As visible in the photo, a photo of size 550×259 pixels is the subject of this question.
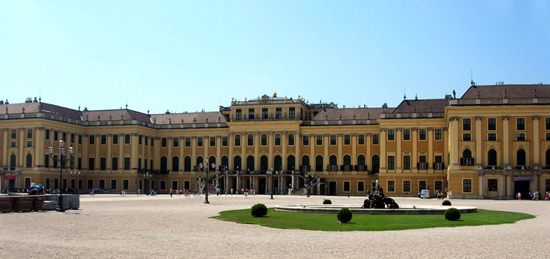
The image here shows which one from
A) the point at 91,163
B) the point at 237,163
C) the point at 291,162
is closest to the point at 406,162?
the point at 291,162

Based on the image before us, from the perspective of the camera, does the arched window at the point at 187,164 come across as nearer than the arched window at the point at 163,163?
Yes

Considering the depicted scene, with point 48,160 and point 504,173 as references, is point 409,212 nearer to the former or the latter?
point 504,173

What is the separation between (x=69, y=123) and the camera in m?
85.7

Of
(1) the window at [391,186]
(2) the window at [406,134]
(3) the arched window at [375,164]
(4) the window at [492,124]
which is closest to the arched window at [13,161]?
(3) the arched window at [375,164]

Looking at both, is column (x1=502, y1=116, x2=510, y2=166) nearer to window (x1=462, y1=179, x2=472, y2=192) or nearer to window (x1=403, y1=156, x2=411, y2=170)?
window (x1=462, y1=179, x2=472, y2=192)

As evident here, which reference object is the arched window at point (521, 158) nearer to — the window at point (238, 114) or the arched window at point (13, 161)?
the window at point (238, 114)

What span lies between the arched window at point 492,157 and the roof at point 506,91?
585 cm

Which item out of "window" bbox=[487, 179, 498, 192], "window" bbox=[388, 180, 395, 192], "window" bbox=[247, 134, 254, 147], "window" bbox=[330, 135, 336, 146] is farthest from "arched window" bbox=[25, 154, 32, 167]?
"window" bbox=[487, 179, 498, 192]

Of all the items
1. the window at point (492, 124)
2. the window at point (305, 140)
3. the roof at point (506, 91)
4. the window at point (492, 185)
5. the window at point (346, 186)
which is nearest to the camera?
the window at point (492, 185)

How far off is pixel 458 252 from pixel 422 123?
6145cm

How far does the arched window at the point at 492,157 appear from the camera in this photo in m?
65.6

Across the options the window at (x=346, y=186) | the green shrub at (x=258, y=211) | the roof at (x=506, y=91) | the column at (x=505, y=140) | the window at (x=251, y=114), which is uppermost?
the roof at (x=506, y=91)

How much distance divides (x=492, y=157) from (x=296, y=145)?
2750cm

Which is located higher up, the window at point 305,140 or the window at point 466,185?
the window at point 305,140
